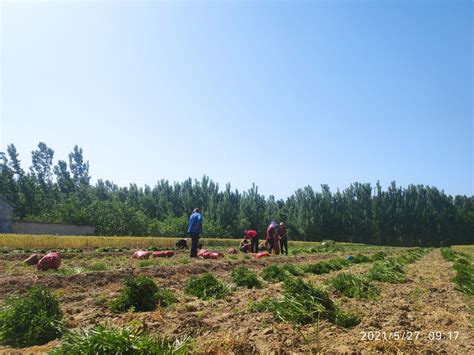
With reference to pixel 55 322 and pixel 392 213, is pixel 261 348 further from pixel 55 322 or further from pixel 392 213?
pixel 392 213

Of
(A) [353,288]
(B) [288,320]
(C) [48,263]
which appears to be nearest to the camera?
(B) [288,320]

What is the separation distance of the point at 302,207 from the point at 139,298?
9157cm

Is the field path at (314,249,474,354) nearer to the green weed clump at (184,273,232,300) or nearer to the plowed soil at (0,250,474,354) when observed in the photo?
the plowed soil at (0,250,474,354)

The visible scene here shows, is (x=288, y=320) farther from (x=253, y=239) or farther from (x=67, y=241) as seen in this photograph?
(x=67, y=241)

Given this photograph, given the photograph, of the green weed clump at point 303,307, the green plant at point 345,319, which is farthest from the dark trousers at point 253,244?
the green plant at point 345,319

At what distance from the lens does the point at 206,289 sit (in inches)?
299

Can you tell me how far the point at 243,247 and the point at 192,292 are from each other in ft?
57.4

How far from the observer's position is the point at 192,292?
7.73m

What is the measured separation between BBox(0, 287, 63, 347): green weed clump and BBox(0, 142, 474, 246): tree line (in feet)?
245

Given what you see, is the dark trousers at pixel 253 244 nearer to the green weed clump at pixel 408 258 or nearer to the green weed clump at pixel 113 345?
the green weed clump at pixel 408 258

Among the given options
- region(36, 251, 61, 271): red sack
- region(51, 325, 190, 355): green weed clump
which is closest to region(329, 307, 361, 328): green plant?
region(51, 325, 190, 355): green weed clump

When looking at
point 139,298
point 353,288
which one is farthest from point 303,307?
point 139,298

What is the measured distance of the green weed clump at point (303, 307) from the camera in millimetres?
5195

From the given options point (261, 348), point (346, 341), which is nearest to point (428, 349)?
point (346, 341)
